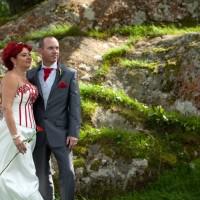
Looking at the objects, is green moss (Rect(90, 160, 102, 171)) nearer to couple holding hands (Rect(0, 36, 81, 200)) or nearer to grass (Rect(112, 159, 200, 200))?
grass (Rect(112, 159, 200, 200))

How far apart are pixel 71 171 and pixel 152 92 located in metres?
3.02

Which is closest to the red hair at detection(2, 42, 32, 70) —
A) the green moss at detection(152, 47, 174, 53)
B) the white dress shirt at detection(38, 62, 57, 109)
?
the white dress shirt at detection(38, 62, 57, 109)

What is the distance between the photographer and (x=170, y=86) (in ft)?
24.8

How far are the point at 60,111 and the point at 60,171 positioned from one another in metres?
0.72

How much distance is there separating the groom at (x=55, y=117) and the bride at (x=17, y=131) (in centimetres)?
16

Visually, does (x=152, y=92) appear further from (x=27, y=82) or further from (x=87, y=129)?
(x=27, y=82)

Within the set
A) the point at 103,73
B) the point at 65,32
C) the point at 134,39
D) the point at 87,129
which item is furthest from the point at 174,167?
the point at 65,32

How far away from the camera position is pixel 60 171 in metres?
5.12

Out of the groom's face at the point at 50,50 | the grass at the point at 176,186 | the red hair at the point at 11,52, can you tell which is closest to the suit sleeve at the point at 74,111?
the groom's face at the point at 50,50

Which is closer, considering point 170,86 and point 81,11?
point 170,86

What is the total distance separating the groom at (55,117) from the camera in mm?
5094

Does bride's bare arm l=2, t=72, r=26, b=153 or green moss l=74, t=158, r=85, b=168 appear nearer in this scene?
bride's bare arm l=2, t=72, r=26, b=153

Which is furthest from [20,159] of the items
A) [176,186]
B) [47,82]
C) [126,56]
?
[126,56]

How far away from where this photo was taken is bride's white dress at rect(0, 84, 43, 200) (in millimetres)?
4805
